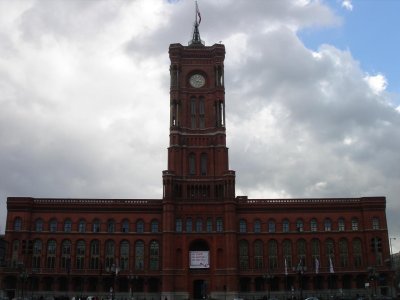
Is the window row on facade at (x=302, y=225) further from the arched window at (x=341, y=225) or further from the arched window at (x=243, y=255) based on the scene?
the arched window at (x=243, y=255)

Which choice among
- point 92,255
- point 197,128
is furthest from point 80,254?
point 197,128

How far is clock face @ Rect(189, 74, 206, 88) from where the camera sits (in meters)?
114

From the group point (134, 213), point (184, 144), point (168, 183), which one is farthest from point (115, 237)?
Result: point (184, 144)

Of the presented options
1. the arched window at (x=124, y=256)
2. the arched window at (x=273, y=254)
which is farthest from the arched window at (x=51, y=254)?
the arched window at (x=273, y=254)

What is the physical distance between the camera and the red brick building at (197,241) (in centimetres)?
9950

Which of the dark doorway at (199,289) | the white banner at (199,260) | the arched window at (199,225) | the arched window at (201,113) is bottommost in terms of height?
the dark doorway at (199,289)

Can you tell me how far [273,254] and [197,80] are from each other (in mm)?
40238

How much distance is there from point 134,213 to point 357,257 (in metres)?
45.5

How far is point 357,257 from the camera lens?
4122 inches

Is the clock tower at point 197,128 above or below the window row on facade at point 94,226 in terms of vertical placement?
above

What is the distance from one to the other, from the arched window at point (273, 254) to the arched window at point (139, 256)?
82.6 ft

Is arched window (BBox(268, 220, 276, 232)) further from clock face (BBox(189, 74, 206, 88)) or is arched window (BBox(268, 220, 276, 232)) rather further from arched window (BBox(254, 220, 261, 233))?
clock face (BBox(189, 74, 206, 88))

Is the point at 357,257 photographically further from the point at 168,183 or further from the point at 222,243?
the point at 168,183

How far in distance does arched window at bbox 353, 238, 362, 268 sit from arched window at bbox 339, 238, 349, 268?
1405 millimetres
